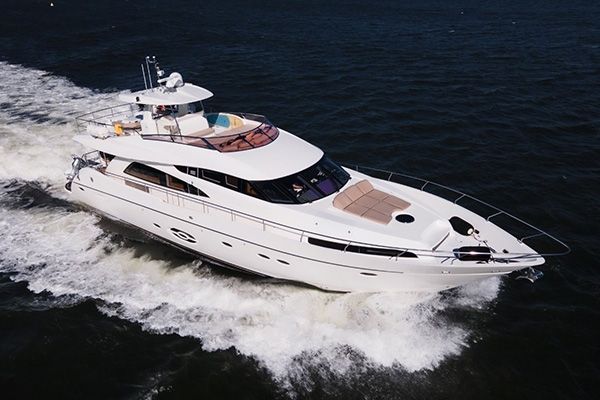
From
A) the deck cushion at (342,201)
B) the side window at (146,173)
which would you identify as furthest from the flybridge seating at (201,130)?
the deck cushion at (342,201)

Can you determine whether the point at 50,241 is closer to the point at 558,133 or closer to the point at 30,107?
the point at 30,107

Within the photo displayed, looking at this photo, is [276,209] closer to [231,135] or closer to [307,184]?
[307,184]

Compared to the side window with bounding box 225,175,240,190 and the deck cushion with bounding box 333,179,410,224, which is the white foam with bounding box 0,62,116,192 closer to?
the side window with bounding box 225,175,240,190

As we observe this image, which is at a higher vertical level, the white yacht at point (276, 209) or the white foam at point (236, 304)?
the white yacht at point (276, 209)

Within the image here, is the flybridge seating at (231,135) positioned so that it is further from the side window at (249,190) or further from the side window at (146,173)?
the side window at (249,190)

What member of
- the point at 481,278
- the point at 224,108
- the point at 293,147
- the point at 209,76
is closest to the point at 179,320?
the point at 293,147

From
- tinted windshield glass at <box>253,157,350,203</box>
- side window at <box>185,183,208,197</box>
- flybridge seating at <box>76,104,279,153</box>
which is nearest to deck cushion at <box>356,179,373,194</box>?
tinted windshield glass at <box>253,157,350,203</box>
